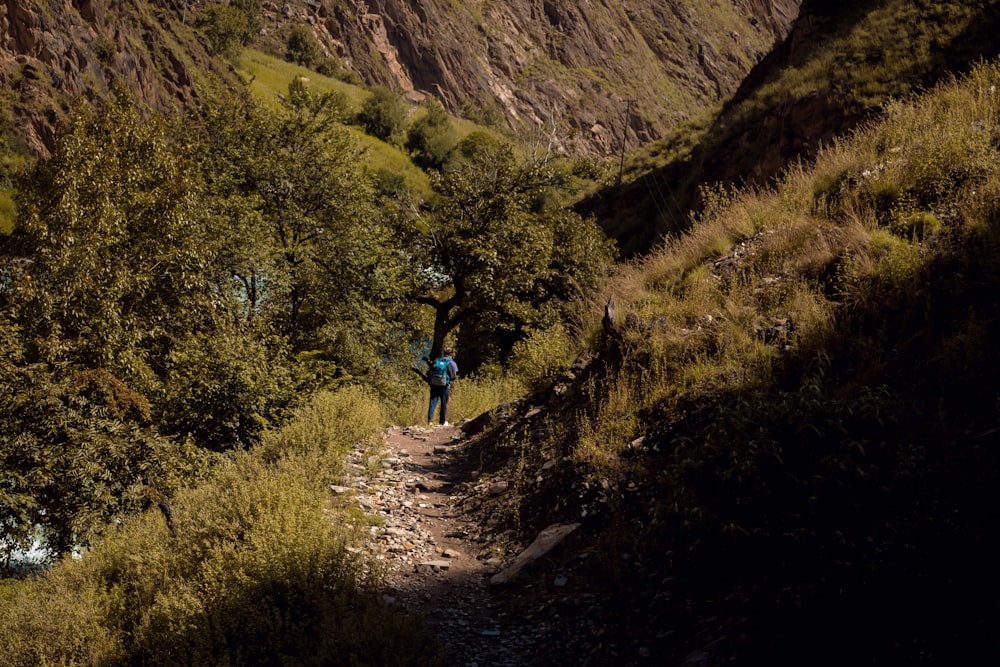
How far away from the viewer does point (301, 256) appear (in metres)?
17.1

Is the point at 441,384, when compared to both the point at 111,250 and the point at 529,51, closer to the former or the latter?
the point at 111,250

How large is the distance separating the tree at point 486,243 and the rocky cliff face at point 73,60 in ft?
56.6

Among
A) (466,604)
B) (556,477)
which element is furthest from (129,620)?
(556,477)

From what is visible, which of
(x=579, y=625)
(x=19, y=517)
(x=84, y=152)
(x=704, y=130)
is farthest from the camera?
(x=704, y=130)

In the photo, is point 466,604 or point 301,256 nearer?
point 466,604

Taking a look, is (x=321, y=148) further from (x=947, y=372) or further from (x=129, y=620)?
(x=947, y=372)

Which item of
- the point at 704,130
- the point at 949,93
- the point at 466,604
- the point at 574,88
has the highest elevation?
the point at 574,88

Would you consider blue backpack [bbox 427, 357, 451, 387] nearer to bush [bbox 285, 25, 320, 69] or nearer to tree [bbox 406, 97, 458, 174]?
tree [bbox 406, 97, 458, 174]

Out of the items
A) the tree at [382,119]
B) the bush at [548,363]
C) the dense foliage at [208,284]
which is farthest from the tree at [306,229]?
the tree at [382,119]

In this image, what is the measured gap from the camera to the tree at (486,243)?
17859 millimetres

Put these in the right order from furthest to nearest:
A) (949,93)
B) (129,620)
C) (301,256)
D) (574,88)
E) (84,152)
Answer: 1. (574,88)
2. (301,256)
3. (84,152)
4. (949,93)
5. (129,620)

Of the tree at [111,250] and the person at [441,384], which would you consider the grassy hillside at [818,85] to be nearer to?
the person at [441,384]

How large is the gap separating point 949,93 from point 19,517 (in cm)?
1397

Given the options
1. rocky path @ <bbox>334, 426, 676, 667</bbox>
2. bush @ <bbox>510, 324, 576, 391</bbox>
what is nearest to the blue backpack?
bush @ <bbox>510, 324, 576, 391</bbox>
